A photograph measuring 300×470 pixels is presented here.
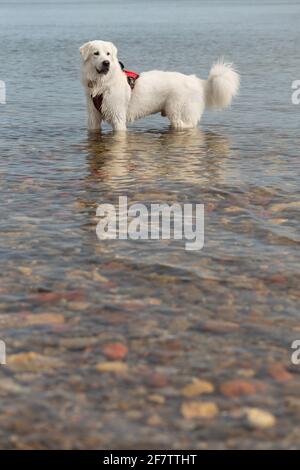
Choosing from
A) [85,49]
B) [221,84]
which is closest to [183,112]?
[221,84]

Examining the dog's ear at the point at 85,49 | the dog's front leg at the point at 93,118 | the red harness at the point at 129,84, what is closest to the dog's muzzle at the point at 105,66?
the dog's ear at the point at 85,49

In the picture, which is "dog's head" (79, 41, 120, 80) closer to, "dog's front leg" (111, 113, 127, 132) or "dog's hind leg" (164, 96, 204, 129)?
"dog's front leg" (111, 113, 127, 132)

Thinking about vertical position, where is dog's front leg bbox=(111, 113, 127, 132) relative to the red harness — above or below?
below

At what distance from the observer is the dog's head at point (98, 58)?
11109 millimetres

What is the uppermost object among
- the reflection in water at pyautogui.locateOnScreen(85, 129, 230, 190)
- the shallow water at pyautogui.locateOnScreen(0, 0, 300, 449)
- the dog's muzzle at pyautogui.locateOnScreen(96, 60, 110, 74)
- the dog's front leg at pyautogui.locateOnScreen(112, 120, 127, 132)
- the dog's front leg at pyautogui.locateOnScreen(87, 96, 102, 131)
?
the dog's muzzle at pyautogui.locateOnScreen(96, 60, 110, 74)

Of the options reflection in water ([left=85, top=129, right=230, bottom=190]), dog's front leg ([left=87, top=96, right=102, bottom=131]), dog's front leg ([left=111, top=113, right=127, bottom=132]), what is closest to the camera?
reflection in water ([left=85, top=129, right=230, bottom=190])

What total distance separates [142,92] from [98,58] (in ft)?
3.61

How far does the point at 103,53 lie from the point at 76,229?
209 inches

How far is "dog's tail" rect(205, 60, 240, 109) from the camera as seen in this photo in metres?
12.4

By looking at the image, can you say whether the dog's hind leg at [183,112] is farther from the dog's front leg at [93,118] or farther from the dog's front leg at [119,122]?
the dog's front leg at [93,118]

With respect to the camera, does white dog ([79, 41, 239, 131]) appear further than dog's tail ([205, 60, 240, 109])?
No

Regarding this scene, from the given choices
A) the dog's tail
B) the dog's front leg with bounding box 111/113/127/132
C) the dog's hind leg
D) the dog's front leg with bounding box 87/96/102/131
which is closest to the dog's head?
the dog's front leg with bounding box 87/96/102/131

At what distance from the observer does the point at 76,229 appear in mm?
6695

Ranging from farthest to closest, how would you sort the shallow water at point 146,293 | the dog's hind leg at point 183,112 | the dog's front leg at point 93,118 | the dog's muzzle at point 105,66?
the dog's hind leg at point 183,112 < the dog's front leg at point 93,118 < the dog's muzzle at point 105,66 < the shallow water at point 146,293
